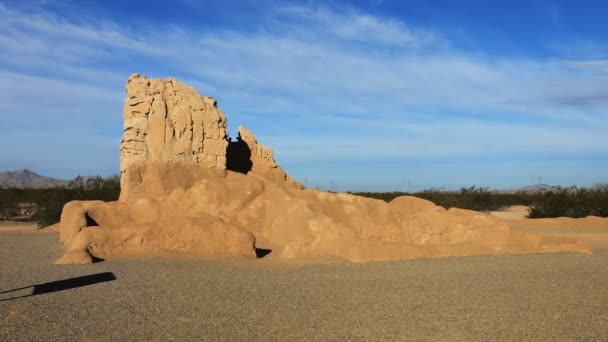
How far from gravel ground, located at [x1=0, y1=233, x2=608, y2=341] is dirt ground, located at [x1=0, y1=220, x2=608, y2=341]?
0.07ft

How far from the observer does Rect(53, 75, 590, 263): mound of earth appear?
51.3ft

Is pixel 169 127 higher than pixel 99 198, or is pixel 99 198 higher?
pixel 169 127

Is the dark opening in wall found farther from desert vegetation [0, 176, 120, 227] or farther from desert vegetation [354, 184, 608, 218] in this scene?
desert vegetation [354, 184, 608, 218]

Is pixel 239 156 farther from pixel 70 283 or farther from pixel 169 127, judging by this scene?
pixel 70 283

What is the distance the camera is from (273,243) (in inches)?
695

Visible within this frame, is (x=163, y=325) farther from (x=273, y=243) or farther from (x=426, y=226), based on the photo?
(x=426, y=226)

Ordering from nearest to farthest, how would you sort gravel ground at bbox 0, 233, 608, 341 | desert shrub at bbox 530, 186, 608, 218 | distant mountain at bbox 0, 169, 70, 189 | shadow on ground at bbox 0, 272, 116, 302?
gravel ground at bbox 0, 233, 608, 341 < shadow on ground at bbox 0, 272, 116, 302 < desert shrub at bbox 530, 186, 608, 218 < distant mountain at bbox 0, 169, 70, 189

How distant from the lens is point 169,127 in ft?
61.2

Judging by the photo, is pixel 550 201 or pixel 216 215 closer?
pixel 216 215

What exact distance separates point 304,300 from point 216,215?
824 cm

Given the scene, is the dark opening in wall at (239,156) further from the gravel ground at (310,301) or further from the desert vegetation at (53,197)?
the desert vegetation at (53,197)

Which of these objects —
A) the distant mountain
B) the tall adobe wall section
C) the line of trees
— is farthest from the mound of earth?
the distant mountain

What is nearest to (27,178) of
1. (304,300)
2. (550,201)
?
(550,201)

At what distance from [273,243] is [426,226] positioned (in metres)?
5.29
